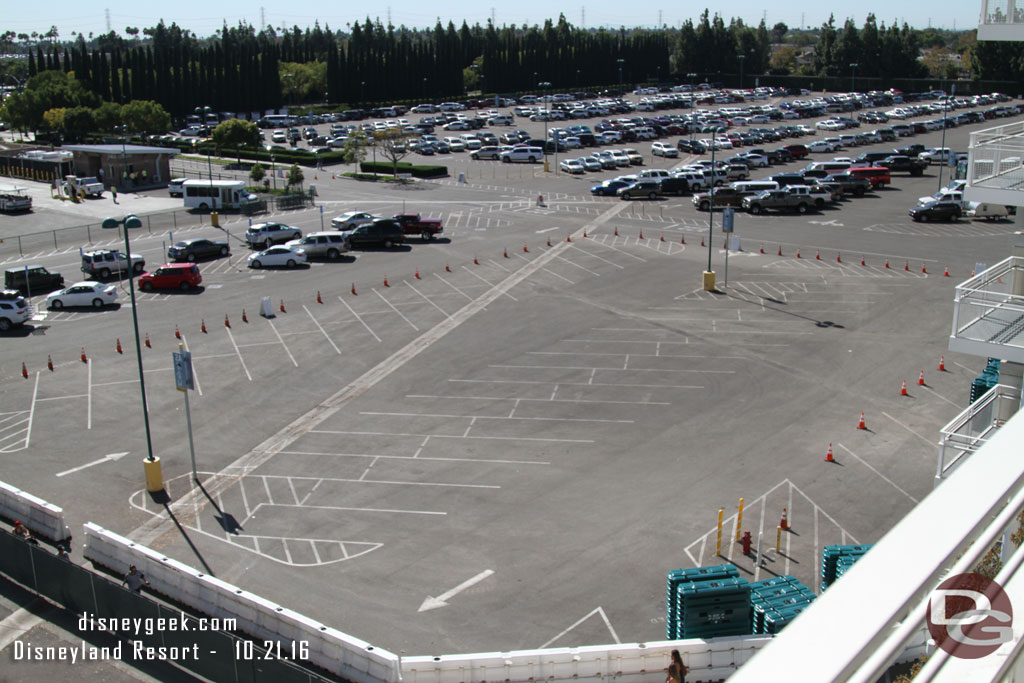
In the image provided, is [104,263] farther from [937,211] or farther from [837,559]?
[937,211]

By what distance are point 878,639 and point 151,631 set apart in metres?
17.3

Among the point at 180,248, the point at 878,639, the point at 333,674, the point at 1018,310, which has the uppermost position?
the point at 878,639

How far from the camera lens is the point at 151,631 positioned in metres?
16.9

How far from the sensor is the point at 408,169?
258ft

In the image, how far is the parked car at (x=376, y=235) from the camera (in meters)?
51.3

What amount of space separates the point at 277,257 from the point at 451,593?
31.8 metres

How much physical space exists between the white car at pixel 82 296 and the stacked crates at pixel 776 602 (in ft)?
108

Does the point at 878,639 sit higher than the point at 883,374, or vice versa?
the point at 878,639

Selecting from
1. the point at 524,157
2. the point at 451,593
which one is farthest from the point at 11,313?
the point at 524,157

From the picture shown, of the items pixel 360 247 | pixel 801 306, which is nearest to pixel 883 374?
pixel 801 306

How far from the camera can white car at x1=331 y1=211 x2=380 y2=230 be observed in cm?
5503

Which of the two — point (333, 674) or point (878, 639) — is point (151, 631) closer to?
point (333, 674)

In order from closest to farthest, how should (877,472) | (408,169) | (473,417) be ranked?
(877,472), (473,417), (408,169)

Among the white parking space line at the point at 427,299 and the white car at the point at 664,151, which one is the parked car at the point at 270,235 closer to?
the white parking space line at the point at 427,299
